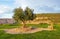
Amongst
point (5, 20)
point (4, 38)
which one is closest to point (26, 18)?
point (4, 38)

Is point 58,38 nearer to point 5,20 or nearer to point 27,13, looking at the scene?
point 27,13

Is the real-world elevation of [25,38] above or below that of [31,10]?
below

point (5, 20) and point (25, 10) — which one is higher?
point (25, 10)

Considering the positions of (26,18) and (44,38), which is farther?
(26,18)

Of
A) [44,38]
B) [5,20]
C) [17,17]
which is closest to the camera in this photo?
[44,38]

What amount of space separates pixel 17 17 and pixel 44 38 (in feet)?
70.0

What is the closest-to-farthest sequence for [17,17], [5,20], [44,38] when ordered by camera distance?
[44,38] → [17,17] → [5,20]

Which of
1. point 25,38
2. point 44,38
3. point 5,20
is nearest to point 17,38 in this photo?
point 25,38

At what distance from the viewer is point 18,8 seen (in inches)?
1972

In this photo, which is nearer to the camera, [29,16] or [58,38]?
[58,38]

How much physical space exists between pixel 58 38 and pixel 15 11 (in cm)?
2296

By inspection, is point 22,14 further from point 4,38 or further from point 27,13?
point 4,38

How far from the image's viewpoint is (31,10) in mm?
51531

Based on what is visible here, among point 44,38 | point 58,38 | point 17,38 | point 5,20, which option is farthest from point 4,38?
point 5,20
